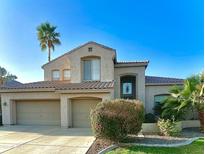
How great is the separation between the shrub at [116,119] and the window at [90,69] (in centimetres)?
974

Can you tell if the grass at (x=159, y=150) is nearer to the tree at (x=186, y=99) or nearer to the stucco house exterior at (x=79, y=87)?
the tree at (x=186, y=99)

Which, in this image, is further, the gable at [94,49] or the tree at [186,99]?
the gable at [94,49]

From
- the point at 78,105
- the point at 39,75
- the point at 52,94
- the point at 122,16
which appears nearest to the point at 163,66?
the point at 122,16

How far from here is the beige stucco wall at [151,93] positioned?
21.2m

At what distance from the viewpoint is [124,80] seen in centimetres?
2309

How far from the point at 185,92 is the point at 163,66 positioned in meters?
10.4

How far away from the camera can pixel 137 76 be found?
21.7 m

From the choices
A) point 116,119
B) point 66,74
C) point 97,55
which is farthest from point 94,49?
point 116,119

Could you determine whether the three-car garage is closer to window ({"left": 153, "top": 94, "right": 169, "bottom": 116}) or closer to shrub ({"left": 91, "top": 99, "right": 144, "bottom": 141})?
window ({"left": 153, "top": 94, "right": 169, "bottom": 116})

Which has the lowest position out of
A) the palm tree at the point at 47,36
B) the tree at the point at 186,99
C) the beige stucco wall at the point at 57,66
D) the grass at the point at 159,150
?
the grass at the point at 159,150

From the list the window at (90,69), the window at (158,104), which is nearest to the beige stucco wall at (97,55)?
the window at (90,69)

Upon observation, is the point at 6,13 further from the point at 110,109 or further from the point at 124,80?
the point at 124,80

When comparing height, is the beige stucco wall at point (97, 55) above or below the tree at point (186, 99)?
above

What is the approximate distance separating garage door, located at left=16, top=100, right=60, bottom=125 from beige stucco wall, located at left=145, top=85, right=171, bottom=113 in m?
8.52
